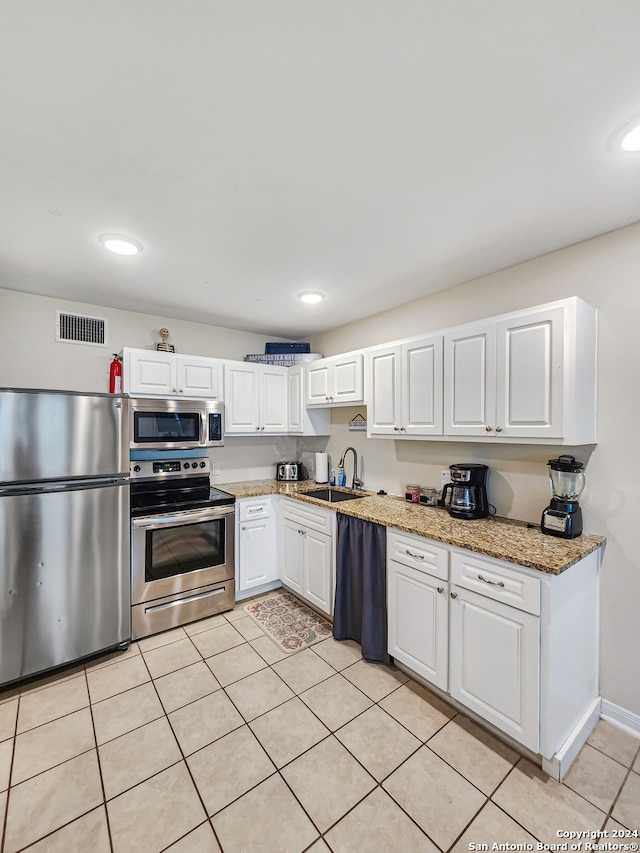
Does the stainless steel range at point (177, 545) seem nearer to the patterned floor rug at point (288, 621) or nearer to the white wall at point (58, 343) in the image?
→ the patterned floor rug at point (288, 621)

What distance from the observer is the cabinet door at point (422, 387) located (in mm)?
2410

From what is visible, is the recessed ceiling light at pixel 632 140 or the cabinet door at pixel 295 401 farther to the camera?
the cabinet door at pixel 295 401

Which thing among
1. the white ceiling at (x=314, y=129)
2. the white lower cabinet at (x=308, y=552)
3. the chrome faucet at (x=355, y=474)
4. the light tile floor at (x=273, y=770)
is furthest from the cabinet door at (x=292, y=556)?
the white ceiling at (x=314, y=129)

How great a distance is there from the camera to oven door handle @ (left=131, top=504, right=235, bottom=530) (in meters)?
2.59

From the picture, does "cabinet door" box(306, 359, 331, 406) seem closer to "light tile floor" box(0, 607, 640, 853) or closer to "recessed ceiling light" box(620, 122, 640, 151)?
"light tile floor" box(0, 607, 640, 853)

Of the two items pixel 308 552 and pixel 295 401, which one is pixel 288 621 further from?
pixel 295 401

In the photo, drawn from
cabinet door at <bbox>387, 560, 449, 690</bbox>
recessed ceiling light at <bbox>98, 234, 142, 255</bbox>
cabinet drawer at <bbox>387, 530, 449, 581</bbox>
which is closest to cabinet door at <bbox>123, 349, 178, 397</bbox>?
recessed ceiling light at <bbox>98, 234, 142, 255</bbox>

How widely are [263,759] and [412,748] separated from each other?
699mm

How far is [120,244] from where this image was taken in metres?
2.07

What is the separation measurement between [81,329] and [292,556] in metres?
2.57

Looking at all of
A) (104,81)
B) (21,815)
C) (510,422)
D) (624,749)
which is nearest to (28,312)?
(104,81)

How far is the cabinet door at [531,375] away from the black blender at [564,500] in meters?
0.22

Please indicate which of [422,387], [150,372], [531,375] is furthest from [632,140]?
[150,372]

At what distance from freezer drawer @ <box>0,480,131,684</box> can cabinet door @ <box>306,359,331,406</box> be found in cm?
170
